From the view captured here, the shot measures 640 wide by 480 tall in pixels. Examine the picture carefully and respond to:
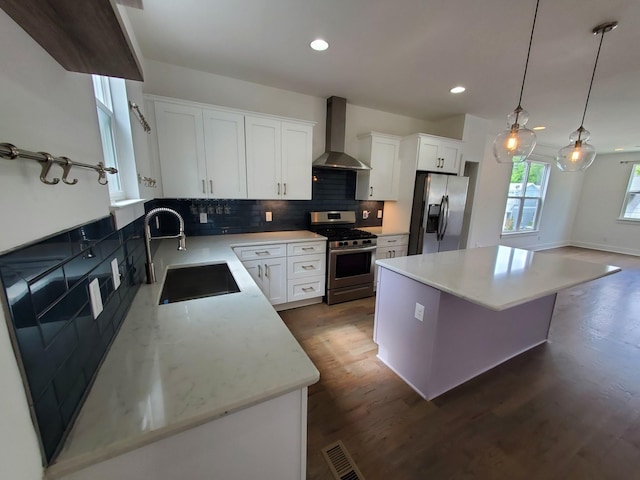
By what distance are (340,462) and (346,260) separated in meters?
2.11

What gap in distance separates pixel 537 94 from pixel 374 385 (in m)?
3.84

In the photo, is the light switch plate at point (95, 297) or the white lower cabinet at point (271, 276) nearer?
the light switch plate at point (95, 297)

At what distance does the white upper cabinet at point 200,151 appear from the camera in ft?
8.02

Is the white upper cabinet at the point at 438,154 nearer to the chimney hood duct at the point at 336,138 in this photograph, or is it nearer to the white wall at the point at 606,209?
the chimney hood duct at the point at 336,138

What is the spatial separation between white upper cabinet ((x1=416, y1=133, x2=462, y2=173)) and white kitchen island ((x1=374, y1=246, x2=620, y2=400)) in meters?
1.74

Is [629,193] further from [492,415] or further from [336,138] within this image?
[492,415]

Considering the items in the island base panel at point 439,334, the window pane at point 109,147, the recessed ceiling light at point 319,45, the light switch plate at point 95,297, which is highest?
the recessed ceiling light at point 319,45

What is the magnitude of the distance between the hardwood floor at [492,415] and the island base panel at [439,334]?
11 cm

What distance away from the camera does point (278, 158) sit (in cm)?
296

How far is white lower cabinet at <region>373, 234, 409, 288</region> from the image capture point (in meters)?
3.59

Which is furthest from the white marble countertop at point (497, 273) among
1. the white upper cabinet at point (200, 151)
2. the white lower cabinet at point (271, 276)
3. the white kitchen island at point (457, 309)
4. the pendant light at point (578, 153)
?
the white upper cabinet at point (200, 151)

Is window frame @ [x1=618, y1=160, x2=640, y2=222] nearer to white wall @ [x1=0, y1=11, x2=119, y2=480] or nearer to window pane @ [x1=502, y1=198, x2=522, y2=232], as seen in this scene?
window pane @ [x1=502, y1=198, x2=522, y2=232]

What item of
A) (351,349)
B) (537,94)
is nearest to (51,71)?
(351,349)

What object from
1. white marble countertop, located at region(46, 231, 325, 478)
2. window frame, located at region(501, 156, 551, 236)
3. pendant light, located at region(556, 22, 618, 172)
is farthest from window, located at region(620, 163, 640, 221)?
white marble countertop, located at region(46, 231, 325, 478)
